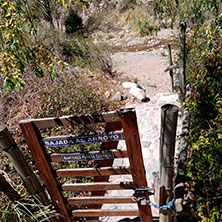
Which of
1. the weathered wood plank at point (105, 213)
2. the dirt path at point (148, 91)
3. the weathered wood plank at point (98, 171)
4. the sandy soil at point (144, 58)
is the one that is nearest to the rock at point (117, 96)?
the dirt path at point (148, 91)

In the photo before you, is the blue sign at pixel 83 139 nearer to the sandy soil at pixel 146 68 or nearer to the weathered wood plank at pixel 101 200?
the weathered wood plank at pixel 101 200

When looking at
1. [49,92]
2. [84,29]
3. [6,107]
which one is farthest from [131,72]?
[84,29]

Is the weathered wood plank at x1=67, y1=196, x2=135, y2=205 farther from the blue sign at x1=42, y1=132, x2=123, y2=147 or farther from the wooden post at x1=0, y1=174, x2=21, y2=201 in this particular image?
the blue sign at x1=42, y1=132, x2=123, y2=147

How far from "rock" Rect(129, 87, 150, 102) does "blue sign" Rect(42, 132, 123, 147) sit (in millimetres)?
4415

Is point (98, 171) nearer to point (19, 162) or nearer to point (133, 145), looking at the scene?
point (133, 145)

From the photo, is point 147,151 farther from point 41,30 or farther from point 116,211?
point 41,30

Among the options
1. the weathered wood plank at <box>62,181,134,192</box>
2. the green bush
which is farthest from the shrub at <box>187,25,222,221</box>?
the green bush

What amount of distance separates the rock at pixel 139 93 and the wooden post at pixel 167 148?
172 inches

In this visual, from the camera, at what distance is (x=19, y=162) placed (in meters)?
2.11

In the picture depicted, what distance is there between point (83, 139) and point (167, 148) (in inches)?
30.2

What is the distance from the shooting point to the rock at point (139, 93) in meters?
6.23

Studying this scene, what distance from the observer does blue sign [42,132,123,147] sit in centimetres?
192

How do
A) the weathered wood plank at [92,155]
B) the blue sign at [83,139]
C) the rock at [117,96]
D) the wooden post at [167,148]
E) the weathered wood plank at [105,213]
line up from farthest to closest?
1. the rock at [117,96]
2. the weathered wood plank at [105,213]
3. the weathered wood plank at [92,155]
4. the blue sign at [83,139]
5. the wooden post at [167,148]

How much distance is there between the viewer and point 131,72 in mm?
9062
